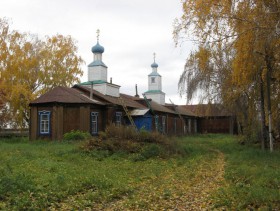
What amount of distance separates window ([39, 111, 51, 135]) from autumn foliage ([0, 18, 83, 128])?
6160mm

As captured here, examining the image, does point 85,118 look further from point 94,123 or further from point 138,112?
point 138,112

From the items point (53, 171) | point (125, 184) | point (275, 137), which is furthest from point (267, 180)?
point (275, 137)

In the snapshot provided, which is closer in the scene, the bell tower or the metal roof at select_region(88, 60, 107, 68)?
the metal roof at select_region(88, 60, 107, 68)

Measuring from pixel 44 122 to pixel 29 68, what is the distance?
30.1 feet

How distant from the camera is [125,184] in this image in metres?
A: 9.44

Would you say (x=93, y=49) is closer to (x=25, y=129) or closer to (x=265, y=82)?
(x=25, y=129)

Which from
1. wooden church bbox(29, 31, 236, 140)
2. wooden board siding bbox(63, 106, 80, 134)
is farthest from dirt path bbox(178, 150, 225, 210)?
wooden board siding bbox(63, 106, 80, 134)

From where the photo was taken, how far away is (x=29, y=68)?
104 ft

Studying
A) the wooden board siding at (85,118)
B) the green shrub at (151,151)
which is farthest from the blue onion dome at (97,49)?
the green shrub at (151,151)

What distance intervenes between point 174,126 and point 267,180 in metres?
30.4

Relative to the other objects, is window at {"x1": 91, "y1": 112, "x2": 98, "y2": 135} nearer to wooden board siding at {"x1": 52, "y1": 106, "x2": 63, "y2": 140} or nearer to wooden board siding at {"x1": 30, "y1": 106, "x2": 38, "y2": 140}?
wooden board siding at {"x1": 52, "y1": 106, "x2": 63, "y2": 140}

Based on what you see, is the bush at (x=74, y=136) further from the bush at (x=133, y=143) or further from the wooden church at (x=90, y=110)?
the bush at (x=133, y=143)

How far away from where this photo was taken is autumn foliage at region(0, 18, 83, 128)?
100 ft

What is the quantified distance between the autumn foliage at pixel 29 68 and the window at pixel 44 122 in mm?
6160
